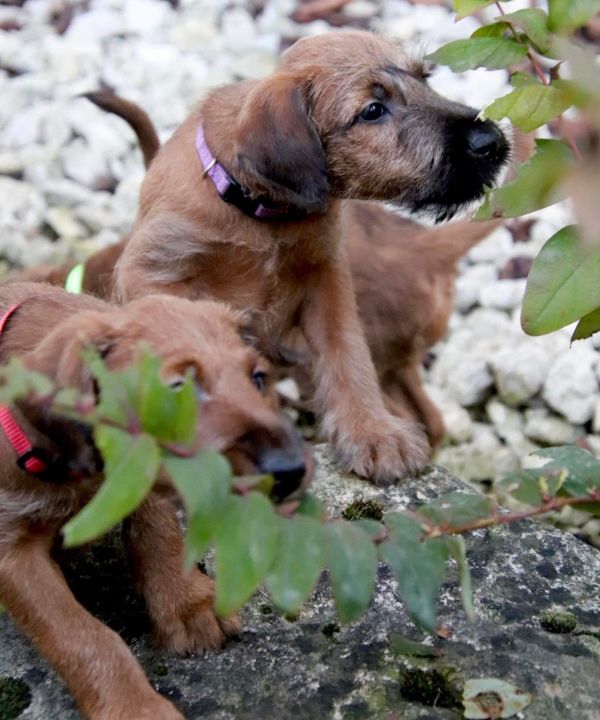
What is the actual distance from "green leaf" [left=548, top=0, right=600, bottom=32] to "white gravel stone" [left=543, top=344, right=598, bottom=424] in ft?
8.24

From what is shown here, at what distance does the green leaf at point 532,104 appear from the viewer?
1.71 meters

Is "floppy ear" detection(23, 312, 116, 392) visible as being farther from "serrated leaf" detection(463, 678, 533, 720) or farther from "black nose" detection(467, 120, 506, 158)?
"black nose" detection(467, 120, 506, 158)

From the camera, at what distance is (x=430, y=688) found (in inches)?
79.0

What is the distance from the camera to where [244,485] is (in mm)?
1253

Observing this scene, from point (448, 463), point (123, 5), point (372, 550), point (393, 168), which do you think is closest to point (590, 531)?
point (448, 463)

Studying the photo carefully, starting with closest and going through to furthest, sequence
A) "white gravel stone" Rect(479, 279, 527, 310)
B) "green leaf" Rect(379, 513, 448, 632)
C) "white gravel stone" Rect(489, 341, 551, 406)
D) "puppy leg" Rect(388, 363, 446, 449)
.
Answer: "green leaf" Rect(379, 513, 448, 632)
"puppy leg" Rect(388, 363, 446, 449)
"white gravel stone" Rect(489, 341, 551, 406)
"white gravel stone" Rect(479, 279, 527, 310)

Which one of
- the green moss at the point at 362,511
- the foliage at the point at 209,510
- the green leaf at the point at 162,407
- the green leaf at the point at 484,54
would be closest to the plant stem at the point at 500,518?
the foliage at the point at 209,510

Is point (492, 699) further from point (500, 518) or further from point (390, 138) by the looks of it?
point (390, 138)

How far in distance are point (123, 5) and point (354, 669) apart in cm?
514

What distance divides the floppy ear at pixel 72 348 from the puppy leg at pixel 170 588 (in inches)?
16.1

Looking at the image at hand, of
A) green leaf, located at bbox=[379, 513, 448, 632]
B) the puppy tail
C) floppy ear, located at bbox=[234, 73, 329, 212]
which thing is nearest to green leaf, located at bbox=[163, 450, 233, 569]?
green leaf, located at bbox=[379, 513, 448, 632]

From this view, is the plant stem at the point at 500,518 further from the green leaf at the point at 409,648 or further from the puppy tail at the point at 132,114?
the puppy tail at the point at 132,114

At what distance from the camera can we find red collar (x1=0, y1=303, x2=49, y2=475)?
1.97m

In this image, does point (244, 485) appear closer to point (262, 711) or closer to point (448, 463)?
point (262, 711)
